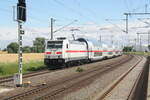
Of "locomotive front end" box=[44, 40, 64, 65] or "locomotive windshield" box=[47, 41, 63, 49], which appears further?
"locomotive windshield" box=[47, 41, 63, 49]

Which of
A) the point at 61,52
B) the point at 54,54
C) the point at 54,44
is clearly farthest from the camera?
the point at 54,44

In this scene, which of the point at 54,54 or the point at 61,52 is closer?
the point at 61,52

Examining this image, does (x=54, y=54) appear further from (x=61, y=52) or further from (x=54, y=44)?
(x=54, y=44)

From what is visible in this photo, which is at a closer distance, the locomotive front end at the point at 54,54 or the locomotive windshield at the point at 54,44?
the locomotive front end at the point at 54,54

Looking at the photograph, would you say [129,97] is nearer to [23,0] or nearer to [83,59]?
[23,0]

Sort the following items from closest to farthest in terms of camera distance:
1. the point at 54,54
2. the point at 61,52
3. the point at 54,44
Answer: the point at 61,52 < the point at 54,54 < the point at 54,44

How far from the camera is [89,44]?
4706 centimetres

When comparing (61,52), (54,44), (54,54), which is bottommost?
(54,54)

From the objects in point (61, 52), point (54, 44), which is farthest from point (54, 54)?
point (54, 44)

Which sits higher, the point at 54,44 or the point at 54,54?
the point at 54,44

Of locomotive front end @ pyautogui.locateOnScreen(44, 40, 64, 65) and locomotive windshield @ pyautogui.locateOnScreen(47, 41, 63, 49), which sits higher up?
locomotive windshield @ pyautogui.locateOnScreen(47, 41, 63, 49)

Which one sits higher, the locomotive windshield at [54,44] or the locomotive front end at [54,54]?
the locomotive windshield at [54,44]

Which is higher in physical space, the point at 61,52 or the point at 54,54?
the point at 61,52

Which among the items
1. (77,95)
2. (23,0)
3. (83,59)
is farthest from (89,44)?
(77,95)
